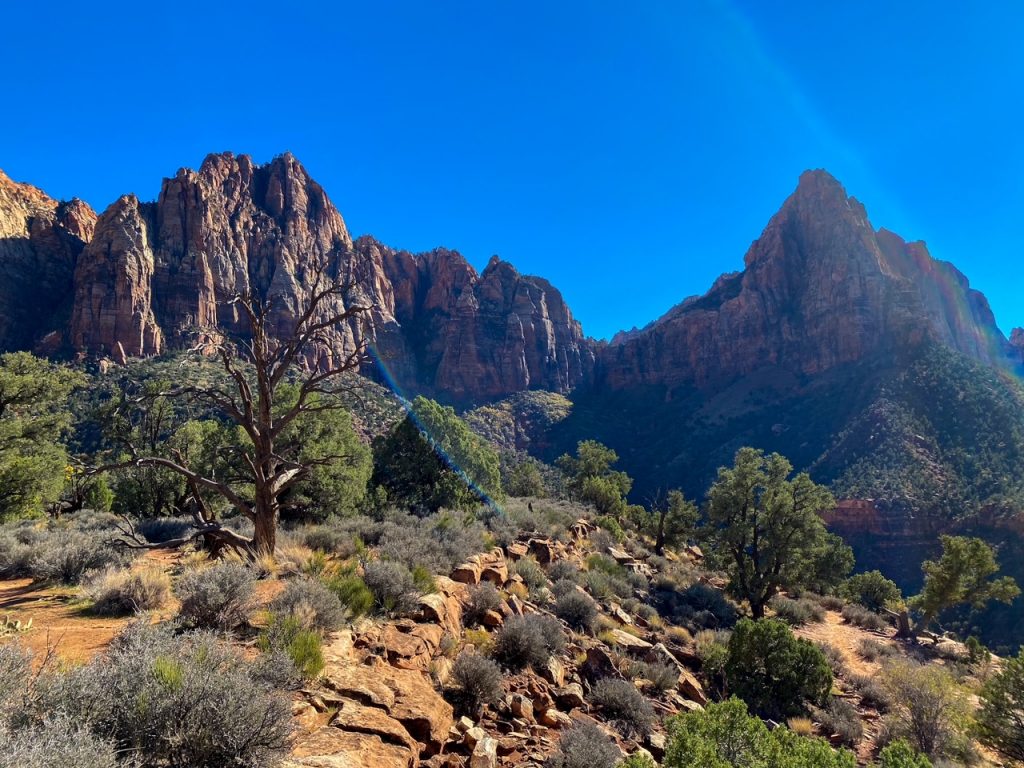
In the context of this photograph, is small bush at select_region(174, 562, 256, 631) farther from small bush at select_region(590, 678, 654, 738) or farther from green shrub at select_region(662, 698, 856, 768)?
small bush at select_region(590, 678, 654, 738)

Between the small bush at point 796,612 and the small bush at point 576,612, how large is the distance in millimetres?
13400

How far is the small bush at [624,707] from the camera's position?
6.92 metres

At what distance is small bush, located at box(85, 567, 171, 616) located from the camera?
6113 mm

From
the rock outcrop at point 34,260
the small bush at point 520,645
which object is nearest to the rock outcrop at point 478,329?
the rock outcrop at point 34,260

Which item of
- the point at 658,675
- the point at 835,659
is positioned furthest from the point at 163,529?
the point at 835,659

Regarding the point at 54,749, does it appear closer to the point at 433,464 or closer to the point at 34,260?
the point at 433,464

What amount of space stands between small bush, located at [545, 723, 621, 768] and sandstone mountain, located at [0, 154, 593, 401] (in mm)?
66435

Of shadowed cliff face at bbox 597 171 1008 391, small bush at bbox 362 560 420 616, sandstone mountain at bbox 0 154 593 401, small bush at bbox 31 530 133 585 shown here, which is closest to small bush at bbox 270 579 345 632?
small bush at bbox 362 560 420 616

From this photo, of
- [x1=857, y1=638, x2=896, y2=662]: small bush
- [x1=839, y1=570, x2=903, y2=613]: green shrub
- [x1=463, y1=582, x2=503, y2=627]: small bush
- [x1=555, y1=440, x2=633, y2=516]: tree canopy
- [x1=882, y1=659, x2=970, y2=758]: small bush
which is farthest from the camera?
[x1=555, y1=440, x2=633, y2=516]: tree canopy

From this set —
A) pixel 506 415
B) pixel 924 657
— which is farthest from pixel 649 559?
pixel 506 415

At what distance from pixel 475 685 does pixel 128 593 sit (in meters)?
4.44

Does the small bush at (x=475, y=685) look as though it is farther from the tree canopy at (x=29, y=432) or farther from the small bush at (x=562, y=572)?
the tree canopy at (x=29, y=432)

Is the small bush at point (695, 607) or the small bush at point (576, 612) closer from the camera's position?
the small bush at point (576, 612)

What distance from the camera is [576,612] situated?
10.4 m
